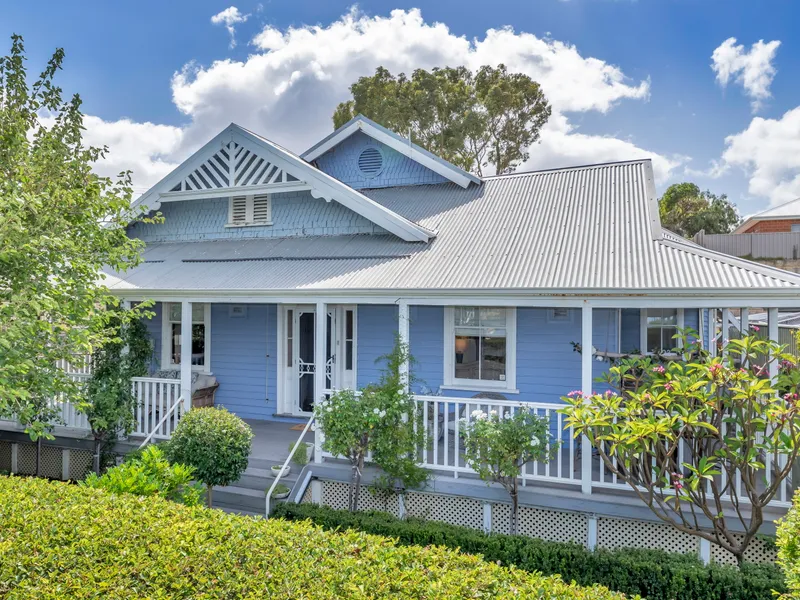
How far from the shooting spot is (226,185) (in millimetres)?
10867

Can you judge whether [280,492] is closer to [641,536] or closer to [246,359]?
[246,359]

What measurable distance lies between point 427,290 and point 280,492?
3396 mm

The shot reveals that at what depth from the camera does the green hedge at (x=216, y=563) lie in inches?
125

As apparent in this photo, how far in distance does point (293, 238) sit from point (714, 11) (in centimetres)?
1077

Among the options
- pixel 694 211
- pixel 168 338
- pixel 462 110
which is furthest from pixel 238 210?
pixel 694 211

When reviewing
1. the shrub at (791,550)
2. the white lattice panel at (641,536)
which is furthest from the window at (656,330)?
the shrub at (791,550)

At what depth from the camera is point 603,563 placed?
5270 millimetres

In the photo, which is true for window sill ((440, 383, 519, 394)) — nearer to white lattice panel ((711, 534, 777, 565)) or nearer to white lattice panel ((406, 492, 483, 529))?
white lattice panel ((406, 492, 483, 529))

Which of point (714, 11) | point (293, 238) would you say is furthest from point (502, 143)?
point (293, 238)

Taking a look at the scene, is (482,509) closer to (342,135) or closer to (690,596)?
(690,596)

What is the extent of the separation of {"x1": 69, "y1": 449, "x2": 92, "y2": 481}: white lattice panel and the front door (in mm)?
3397

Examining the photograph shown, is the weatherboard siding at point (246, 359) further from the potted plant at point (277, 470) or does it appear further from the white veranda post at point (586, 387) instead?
the white veranda post at point (586, 387)

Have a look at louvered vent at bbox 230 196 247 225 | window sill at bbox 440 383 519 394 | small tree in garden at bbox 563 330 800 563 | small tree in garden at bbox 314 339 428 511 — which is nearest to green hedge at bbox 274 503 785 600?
small tree in garden at bbox 563 330 800 563

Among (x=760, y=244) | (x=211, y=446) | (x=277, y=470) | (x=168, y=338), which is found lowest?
(x=277, y=470)
